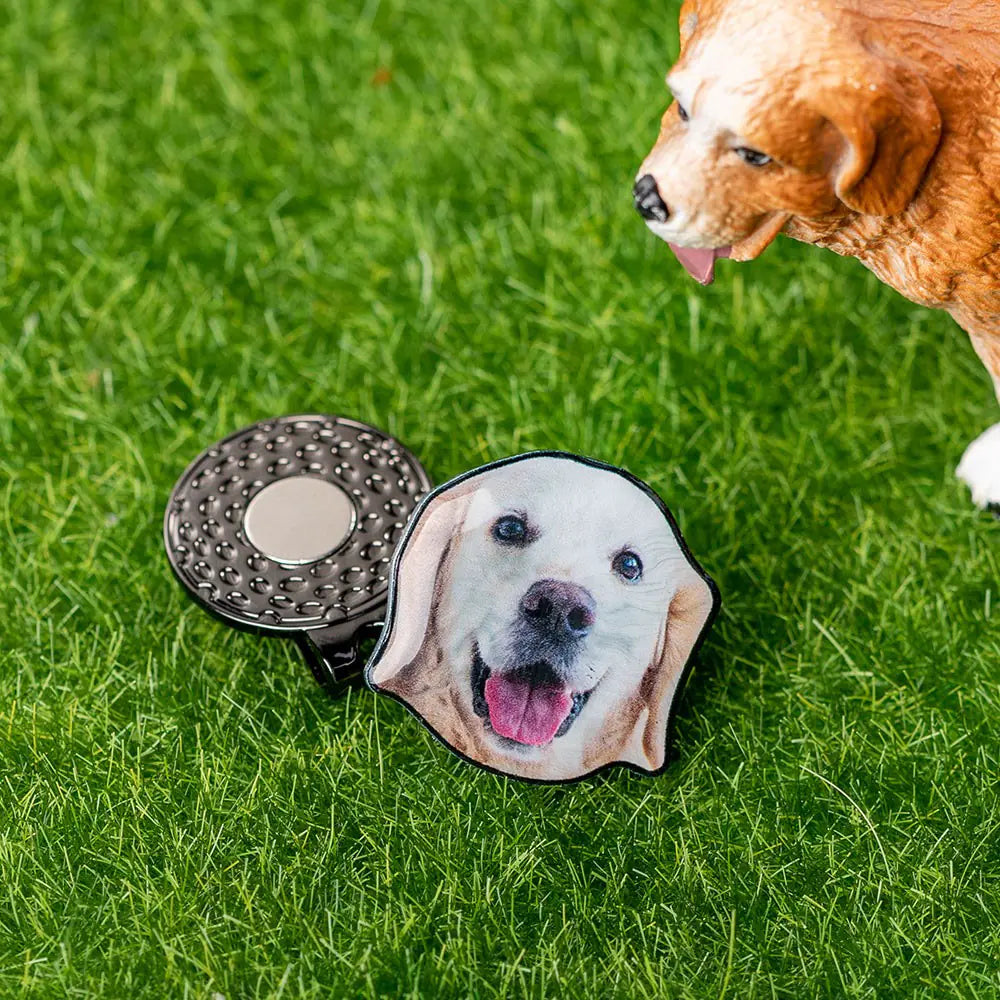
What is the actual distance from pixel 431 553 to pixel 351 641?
0.18 metres

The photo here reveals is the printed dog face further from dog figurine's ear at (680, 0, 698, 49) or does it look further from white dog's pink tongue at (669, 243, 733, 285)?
dog figurine's ear at (680, 0, 698, 49)

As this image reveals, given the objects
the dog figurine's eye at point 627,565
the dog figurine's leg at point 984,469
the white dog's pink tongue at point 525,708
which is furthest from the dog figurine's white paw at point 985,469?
the white dog's pink tongue at point 525,708

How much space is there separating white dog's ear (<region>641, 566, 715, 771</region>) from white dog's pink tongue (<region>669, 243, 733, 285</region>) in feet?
1.13

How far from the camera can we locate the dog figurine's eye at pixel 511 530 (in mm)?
1483

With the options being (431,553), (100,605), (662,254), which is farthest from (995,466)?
(100,605)

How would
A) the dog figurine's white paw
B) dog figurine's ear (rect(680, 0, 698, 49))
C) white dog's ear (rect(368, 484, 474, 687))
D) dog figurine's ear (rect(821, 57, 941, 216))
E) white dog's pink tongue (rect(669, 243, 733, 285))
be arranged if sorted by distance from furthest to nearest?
the dog figurine's white paw, white dog's ear (rect(368, 484, 474, 687)), white dog's pink tongue (rect(669, 243, 733, 285)), dog figurine's ear (rect(680, 0, 698, 49)), dog figurine's ear (rect(821, 57, 941, 216))

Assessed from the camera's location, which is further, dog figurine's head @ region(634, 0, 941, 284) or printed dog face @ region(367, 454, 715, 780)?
printed dog face @ region(367, 454, 715, 780)

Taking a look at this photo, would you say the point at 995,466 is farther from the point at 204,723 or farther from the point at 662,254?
the point at 204,723

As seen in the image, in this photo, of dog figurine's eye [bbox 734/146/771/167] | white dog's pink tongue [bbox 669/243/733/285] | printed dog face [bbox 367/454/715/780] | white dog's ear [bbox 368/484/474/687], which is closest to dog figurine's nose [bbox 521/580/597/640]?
printed dog face [bbox 367/454/715/780]

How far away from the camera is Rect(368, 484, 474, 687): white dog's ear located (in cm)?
145

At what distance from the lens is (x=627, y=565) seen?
1498 millimetres

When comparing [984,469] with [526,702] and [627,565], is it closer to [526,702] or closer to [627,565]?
[627,565]

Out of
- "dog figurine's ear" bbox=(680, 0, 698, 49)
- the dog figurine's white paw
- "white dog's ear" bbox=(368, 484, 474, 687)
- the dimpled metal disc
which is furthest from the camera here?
the dog figurine's white paw

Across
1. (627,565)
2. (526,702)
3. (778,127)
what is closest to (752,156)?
(778,127)
